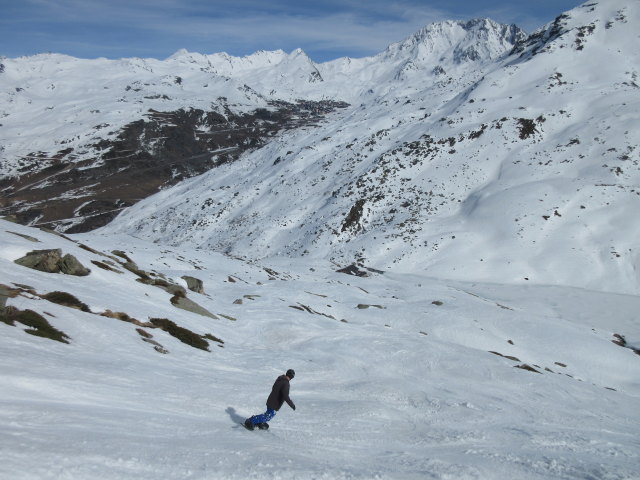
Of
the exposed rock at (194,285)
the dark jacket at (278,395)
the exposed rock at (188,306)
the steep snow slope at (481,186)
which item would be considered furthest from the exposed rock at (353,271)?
the dark jacket at (278,395)

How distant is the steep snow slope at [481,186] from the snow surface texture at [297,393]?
22.9 meters

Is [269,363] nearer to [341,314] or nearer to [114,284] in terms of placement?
[114,284]

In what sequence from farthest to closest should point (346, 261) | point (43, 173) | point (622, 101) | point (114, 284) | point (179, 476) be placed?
point (43, 173) → point (622, 101) → point (346, 261) → point (114, 284) → point (179, 476)

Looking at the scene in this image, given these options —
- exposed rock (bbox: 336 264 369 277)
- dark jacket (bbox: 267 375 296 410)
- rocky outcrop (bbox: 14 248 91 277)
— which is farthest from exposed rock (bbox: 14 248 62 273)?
exposed rock (bbox: 336 264 369 277)

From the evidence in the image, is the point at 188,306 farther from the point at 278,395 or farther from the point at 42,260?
the point at 278,395

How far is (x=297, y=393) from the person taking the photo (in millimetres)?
14953

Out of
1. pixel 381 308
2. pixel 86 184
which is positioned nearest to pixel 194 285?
pixel 381 308

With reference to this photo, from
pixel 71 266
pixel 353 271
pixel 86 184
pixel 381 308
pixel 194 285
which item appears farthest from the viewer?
pixel 86 184

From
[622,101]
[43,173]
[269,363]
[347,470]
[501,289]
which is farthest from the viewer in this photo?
[43,173]

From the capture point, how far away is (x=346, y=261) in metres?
56.9

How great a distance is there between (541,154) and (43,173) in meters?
189

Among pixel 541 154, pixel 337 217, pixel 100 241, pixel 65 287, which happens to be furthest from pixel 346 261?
pixel 65 287

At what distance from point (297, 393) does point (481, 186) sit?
58968 mm

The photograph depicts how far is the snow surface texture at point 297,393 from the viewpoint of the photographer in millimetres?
7801
